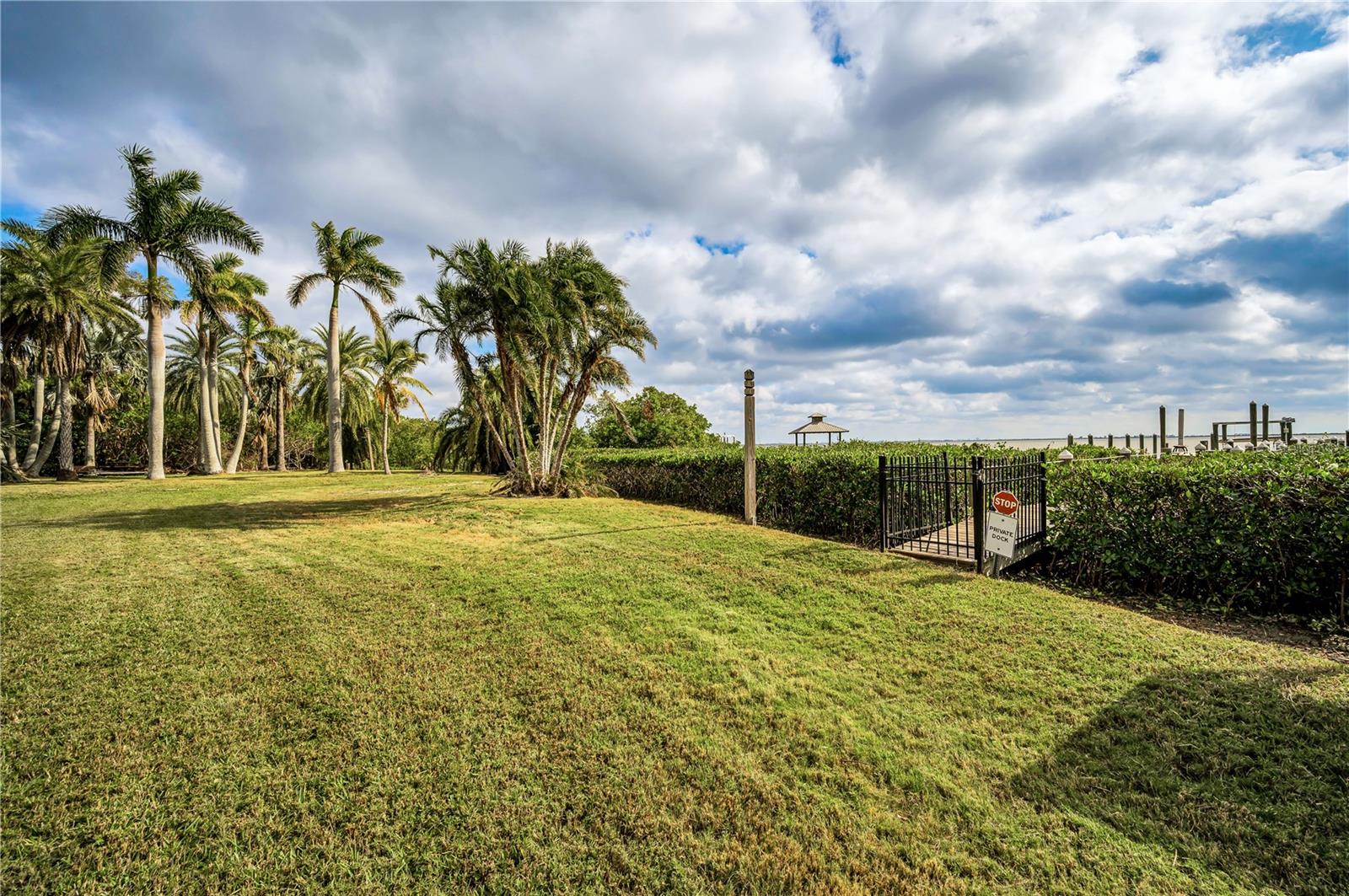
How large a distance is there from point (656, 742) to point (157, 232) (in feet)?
76.1

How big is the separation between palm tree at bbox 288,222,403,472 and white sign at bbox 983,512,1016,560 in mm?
22464

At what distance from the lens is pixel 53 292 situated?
17266 mm

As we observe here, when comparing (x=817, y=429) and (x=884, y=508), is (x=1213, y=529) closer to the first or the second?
(x=884, y=508)

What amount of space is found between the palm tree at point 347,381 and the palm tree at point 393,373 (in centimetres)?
89

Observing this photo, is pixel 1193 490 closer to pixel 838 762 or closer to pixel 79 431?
pixel 838 762

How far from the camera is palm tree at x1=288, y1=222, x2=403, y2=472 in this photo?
20.9 meters

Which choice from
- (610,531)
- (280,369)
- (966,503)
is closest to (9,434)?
(280,369)

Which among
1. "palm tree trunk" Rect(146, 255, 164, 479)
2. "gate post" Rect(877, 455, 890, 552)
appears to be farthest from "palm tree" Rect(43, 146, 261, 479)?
"gate post" Rect(877, 455, 890, 552)

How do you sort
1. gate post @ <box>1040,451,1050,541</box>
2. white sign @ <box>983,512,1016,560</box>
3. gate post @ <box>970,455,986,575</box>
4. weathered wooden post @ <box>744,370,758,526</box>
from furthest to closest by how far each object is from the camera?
weathered wooden post @ <box>744,370,758,526</box>
gate post @ <box>1040,451,1050,541</box>
gate post @ <box>970,455,986,575</box>
white sign @ <box>983,512,1016,560</box>

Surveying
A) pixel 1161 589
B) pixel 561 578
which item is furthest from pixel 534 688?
pixel 1161 589

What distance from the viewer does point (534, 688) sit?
11.3 ft

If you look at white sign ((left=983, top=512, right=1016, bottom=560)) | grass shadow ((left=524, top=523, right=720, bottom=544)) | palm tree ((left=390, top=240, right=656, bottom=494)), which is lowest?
grass shadow ((left=524, top=523, right=720, bottom=544))

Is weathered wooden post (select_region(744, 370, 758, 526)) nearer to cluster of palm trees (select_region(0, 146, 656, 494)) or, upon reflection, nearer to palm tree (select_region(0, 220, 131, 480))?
cluster of palm trees (select_region(0, 146, 656, 494))

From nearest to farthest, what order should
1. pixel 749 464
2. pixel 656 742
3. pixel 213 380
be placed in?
pixel 656 742, pixel 749 464, pixel 213 380
